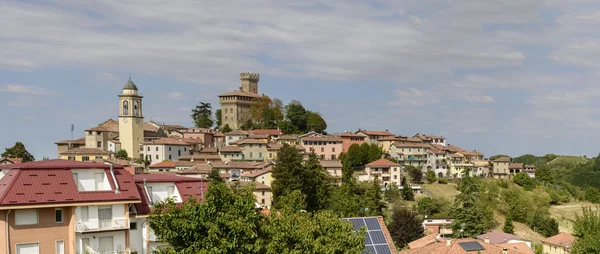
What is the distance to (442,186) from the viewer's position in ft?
340

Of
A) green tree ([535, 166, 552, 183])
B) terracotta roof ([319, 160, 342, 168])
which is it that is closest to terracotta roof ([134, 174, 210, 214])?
terracotta roof ([319, 160, 342, 168])

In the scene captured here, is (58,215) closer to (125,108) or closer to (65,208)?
(65,208)

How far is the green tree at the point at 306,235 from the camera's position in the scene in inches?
753

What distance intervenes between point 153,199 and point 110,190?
2.83m

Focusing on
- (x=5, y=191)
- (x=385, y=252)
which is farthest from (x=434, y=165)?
(x=5, y=191)

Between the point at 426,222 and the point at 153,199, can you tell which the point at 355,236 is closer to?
the point at 153,199

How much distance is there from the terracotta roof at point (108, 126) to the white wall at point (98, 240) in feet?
265

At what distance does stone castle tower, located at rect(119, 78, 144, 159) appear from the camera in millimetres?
99375

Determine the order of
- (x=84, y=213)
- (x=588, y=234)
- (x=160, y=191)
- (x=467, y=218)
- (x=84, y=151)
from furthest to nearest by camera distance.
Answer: (x=84, y=151) → (x=467, y=218) → (x=588, y=234) → (x=160, y=191) → (x=84, y=213)

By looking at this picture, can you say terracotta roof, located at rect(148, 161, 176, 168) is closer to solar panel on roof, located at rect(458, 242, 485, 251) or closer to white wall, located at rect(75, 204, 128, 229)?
solar panel on roof, located at rect(458, 242, 485, 251)

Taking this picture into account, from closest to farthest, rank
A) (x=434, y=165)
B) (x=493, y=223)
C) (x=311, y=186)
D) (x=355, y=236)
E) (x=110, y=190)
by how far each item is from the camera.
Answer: (x=355, y=236) → (x=110, y=190) → (x=311, y=186) → (x=493, y=223) → (x=434, y=165)

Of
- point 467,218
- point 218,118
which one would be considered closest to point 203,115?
point 218,118

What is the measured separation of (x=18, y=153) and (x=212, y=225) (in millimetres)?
82020

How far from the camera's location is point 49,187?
2441 cm
